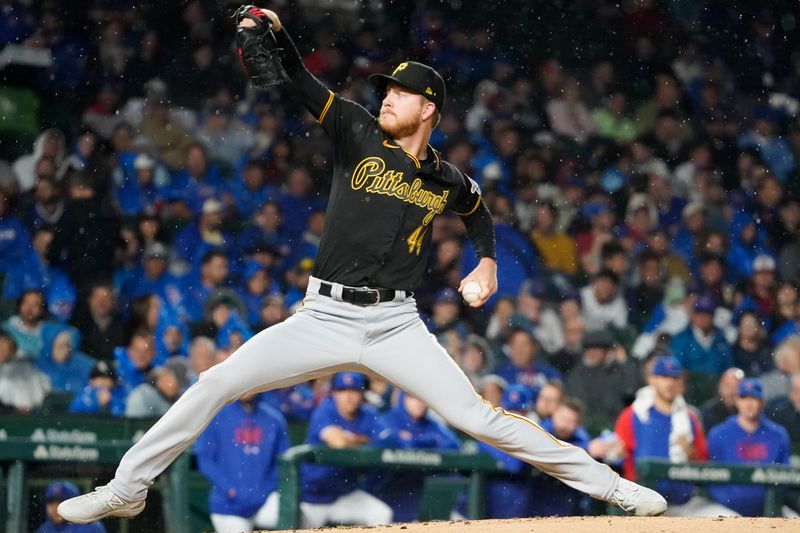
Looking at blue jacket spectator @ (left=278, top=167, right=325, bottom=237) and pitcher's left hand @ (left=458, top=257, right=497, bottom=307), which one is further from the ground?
blue jacket spectator @ (left=278, top=167, right=325, bottom=237)

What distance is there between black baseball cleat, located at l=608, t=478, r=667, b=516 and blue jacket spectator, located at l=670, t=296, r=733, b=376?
4587 mm

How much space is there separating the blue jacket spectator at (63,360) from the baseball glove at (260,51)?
384 cm

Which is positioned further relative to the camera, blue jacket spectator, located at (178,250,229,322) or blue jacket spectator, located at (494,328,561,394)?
blue jacket spectator, located at (178,250,229,322)

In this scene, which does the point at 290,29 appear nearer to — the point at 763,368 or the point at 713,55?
the point at 713,55

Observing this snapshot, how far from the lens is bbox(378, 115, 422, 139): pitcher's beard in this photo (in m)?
4.04

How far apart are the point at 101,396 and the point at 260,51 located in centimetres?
364

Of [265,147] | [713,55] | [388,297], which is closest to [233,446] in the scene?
[388,297]

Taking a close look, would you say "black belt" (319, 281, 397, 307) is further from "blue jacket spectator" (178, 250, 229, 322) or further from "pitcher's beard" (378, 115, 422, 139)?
"blue jacket spectator" (178, 250, 229, 322)

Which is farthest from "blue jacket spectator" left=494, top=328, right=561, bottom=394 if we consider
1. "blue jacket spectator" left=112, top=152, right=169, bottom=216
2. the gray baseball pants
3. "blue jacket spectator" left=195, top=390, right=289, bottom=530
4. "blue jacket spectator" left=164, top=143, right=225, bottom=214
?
the gray baseball pants

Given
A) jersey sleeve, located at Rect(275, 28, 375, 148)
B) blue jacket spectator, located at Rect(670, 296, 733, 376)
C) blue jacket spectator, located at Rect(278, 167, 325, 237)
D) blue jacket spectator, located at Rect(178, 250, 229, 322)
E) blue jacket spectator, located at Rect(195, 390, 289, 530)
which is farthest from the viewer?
blue jacket spectator, located at Rect(278, 167, 325, 237)

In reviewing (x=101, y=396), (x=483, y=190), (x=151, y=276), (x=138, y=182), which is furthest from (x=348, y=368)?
(x=483, y=190)

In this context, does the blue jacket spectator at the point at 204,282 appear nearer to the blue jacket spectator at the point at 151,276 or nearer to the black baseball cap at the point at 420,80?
the blue jacket spectator at the point at 151,276

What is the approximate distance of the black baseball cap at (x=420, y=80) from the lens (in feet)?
13.3

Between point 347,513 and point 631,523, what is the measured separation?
2001 mm
